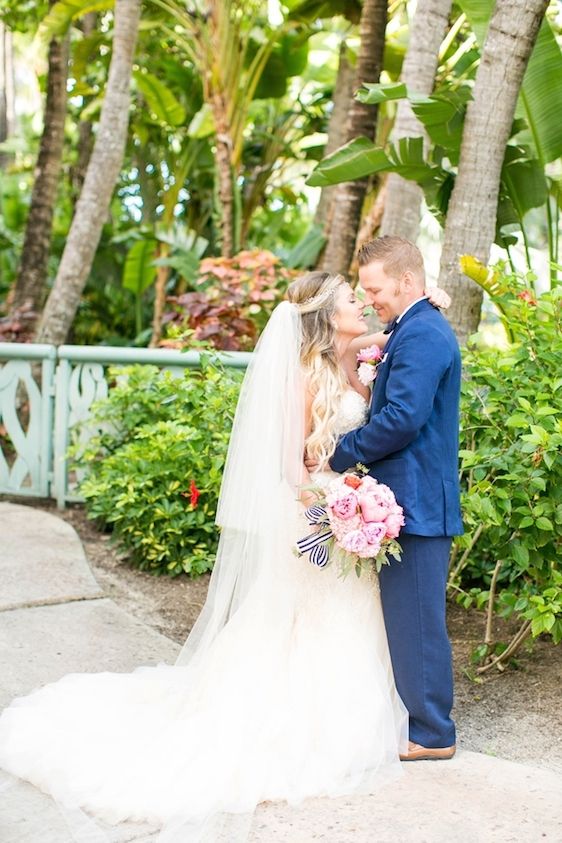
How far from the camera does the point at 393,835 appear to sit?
2.91 metres

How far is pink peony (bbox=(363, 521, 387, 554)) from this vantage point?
10.8ft

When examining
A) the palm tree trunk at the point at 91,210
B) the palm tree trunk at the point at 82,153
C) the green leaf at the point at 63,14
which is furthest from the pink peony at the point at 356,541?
the palm tree trunk at the point at 82,153

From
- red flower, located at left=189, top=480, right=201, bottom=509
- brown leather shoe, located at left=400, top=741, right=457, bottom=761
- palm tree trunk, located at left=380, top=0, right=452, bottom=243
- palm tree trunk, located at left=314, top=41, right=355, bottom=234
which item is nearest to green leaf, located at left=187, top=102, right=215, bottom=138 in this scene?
palm tree trunk, located at left=314, top=41, right=355, bottom=234

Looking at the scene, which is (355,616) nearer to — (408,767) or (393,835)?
(408,767)

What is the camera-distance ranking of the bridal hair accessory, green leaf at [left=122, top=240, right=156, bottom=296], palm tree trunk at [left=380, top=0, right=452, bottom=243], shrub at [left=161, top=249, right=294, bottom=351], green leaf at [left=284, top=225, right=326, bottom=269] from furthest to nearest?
green leaf at [left=122, top=240, right=156, bottom=296] < green leaf at [left=284, top=225, right=326, bottom=269] < shrub at [left=161, top=249, right=294, bottom=351] < palm tree trunk at [left=380, top=0, right=452, bottom=243] < the bridal hair accessory

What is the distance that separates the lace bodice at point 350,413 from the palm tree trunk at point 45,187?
22.2 feet

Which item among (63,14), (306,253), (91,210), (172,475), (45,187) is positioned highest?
(63,14)

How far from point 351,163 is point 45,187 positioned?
4.91 meters

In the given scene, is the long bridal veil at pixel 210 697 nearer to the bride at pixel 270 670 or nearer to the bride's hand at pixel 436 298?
the bride at pixel 270 670

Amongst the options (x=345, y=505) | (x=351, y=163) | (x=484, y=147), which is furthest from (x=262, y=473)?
(x=351, y=163)

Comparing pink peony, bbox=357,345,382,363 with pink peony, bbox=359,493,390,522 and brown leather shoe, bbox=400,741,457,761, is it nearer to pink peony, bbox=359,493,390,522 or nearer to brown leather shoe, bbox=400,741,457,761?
pink peony, bbox=359,493,390,522

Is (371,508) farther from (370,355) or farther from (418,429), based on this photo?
(370,355)

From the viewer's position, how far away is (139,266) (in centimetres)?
1123

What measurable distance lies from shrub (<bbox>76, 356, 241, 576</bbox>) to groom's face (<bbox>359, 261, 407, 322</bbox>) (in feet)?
6.70
